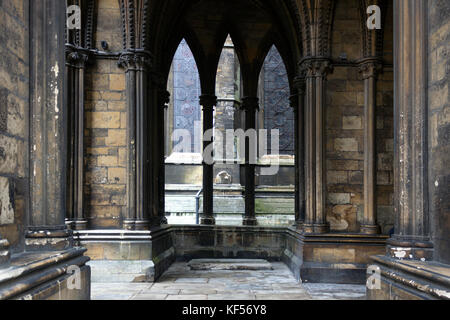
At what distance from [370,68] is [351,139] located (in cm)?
111

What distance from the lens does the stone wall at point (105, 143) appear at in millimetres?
7066

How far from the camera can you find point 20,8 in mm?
3602

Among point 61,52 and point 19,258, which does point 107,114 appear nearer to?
point 61,52

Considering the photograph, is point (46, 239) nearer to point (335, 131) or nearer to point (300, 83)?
point (335, 131)

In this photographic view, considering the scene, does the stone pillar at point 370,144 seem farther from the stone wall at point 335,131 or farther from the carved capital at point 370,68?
the stone wall at point 335,131

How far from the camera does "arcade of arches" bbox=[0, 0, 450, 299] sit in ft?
11.6

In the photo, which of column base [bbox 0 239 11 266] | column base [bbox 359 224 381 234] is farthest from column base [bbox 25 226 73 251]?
column base [bbox 359 224 381 234]

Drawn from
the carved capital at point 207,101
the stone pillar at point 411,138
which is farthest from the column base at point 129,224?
the carved capital at point 207,101

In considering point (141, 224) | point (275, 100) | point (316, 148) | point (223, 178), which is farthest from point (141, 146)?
point (275, 100)

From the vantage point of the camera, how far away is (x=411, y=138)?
3.76 meters

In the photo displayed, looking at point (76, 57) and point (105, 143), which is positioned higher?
point (76, 57)

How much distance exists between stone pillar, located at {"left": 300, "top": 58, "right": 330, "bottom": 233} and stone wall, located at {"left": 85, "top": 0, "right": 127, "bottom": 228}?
2.84m

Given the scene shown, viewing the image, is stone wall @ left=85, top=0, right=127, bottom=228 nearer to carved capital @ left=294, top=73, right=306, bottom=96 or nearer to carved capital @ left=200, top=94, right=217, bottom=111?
carved capital @ left=294, top=73, right=306, bottom=96
